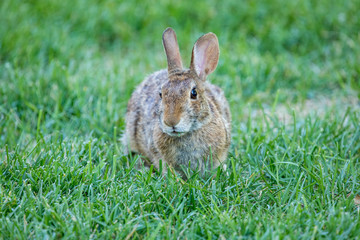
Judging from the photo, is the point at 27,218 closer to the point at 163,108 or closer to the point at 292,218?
the point at 163,108

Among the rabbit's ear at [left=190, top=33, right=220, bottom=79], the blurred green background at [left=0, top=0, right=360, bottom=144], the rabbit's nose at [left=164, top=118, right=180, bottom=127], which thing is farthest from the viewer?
the blurred green background at [left=0, top=0, right=360, bottom=144]

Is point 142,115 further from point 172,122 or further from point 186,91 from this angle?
point 172,122

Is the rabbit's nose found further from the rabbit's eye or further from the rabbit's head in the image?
the rabbit's eye

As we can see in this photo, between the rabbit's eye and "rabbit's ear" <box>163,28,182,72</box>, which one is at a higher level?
"rabbit's ear" <box>163,28,182,72</box>

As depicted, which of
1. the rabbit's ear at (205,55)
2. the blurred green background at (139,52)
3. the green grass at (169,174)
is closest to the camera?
the green grass at (169,174)

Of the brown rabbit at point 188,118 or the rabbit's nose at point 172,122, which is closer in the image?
the rabbit's nose at point 172,122

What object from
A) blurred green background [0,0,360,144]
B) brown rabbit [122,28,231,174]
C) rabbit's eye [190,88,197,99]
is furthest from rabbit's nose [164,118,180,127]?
blurred green background [0,0,360,144]

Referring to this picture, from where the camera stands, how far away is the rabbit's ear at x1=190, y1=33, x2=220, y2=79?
385 cm

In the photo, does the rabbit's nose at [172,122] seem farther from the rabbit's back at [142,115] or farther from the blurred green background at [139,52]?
the blurred green background at [139,52]

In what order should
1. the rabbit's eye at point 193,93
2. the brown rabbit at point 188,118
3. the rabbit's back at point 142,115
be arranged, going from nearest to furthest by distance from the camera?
1. the brown rabbit at point 188,118
2. the rabbit's eye at point 193,93
3. the rabbit's back at point 142,115

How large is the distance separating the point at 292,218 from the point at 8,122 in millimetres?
2837

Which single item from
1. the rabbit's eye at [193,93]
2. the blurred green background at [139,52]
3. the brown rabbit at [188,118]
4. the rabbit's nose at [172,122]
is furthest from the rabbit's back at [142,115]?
the rabbit's nose at [172,122]

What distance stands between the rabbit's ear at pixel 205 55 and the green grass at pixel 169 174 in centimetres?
72

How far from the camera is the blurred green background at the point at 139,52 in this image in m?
4.89
